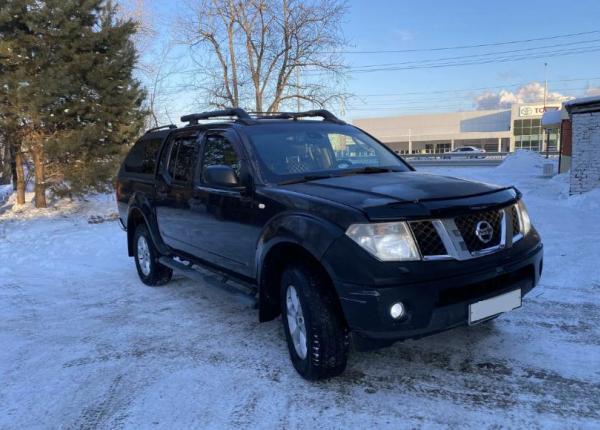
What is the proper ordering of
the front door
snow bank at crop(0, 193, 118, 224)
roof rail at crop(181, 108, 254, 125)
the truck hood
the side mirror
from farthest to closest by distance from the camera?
snow bank at crop(0, 193, 118, 224) < roof rail at crop(181, 108, 254, 125) < the front door < the side mirror < the truck hood

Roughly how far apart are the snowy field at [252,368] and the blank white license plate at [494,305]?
50 cm

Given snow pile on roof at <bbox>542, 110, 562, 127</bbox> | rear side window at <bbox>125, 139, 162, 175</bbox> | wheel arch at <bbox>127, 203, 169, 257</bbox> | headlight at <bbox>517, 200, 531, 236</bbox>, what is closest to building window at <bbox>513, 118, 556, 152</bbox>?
snow pile on roof at <bbox>542, 110, 562, 127</bbox>

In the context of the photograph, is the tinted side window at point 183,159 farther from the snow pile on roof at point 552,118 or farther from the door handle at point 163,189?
the snow pile on roof at point 552,118

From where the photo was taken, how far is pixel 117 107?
14.1 metres

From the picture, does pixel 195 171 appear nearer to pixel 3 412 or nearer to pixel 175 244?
pixel 175 244

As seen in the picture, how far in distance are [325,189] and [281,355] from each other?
139cm

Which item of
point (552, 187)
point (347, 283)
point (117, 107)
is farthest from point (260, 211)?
point (552, 187)

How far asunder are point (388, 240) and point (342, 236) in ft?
0.91

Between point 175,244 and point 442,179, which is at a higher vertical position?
point 442,179

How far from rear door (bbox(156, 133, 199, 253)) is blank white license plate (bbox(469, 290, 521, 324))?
9.61 ft

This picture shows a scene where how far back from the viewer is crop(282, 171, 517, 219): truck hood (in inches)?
122

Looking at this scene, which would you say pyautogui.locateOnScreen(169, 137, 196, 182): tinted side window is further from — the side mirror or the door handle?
the side mirror

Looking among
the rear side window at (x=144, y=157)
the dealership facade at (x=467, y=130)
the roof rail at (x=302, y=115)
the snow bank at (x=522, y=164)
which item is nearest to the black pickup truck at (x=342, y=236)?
the roof rail at (x=302, y=115)

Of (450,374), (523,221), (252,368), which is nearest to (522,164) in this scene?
(523,221)
